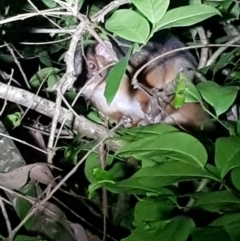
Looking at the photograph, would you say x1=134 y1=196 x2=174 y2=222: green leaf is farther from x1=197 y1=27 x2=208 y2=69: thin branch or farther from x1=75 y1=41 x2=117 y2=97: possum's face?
x1=197 y1=27 x2=208 y2=69: thin branch

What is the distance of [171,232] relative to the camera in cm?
75

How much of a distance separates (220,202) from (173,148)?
0.12 m

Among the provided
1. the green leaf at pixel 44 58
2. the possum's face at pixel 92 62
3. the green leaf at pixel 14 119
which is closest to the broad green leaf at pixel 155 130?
the green leaf at pixel 14 119

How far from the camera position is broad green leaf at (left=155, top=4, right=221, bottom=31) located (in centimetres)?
92

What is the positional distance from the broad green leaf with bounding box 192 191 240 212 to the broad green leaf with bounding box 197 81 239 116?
0.79ft

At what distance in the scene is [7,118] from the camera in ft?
4.51

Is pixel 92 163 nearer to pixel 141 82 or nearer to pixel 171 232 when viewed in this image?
pixel 171 232

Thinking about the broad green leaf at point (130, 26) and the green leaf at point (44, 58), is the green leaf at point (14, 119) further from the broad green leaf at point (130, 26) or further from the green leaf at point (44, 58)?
the broad green leaf at point (130, 26)

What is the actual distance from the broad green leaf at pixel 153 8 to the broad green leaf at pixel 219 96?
197 millimetres

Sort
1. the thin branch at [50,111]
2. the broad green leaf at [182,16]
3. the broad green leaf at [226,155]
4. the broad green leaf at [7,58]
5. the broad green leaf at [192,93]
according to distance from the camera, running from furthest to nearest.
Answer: the broad green leaf at [7,58]
the thin branch at [50,111]
the broad green leaf at [192,93]
the broad green leaf at [182,16]
the broad green leaf at [226,155]

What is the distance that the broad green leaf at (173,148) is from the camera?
84 centimetres

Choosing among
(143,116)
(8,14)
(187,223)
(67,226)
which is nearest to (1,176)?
(67,226)

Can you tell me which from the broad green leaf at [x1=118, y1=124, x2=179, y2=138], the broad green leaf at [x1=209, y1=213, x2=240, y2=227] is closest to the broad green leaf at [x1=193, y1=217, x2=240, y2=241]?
the broad green leaf at [x1=209, y1=213, x2=240, y2=227]

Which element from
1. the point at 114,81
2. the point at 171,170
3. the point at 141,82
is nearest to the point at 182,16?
the point at 114,81
